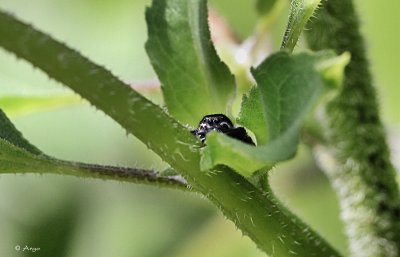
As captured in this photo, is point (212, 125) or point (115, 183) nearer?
point (212, 125)

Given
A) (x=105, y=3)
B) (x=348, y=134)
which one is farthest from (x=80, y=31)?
(x=348, y=134)

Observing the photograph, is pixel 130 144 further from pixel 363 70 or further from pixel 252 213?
pixel 252 213

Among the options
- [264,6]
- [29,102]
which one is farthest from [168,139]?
[29,102]

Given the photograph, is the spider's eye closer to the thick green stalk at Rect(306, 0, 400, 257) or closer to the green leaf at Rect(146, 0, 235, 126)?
the green leaf at Rect(146, 0, 235, 126)

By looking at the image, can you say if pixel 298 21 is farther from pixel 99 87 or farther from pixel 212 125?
pixel 99 87

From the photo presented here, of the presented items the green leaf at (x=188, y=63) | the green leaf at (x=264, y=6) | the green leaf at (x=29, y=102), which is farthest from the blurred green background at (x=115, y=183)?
the green leaf at (x=188, y=63)

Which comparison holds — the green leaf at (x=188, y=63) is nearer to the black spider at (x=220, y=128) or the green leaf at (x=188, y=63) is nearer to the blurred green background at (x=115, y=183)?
the black spider at (x=220, y=128)
